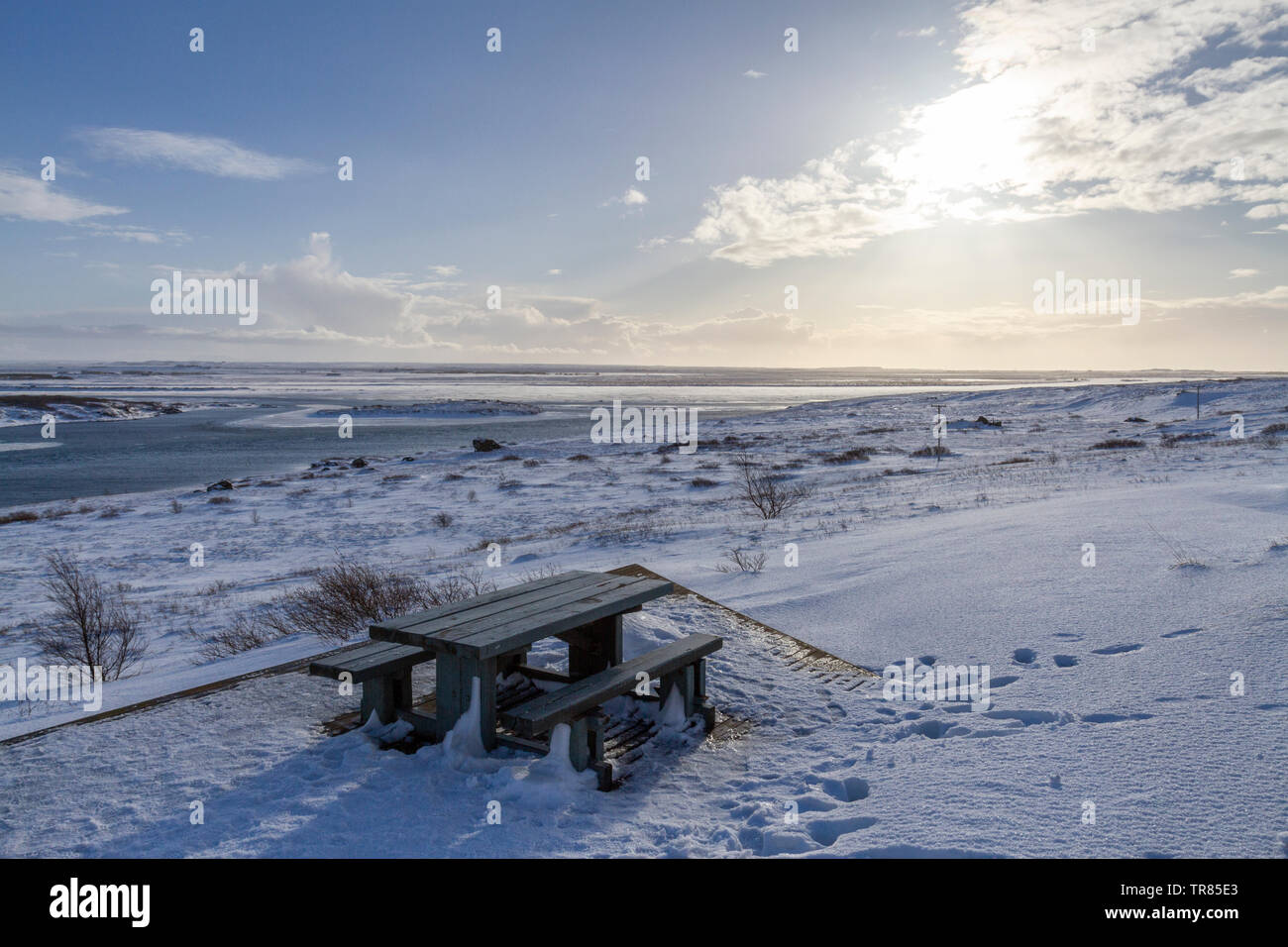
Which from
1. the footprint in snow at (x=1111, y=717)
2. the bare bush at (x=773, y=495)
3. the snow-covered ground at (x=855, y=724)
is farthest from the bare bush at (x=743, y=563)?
the footprint in snow at (x=1111, y=717)

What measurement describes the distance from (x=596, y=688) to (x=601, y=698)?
67mm

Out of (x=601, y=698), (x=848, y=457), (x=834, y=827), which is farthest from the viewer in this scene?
(x=848, y=457)

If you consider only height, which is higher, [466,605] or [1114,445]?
[1114,445]

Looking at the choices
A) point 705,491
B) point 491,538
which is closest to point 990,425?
point 705,491

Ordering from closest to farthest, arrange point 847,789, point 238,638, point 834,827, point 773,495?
point 834,827, point 847,789, point 238,638, point 773,495

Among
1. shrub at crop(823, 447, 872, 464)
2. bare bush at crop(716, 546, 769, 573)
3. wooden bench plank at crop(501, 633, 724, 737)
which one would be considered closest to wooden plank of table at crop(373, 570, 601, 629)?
wooden bench plank at crop(501, 633, 724, 737)

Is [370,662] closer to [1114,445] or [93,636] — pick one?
[93,636]

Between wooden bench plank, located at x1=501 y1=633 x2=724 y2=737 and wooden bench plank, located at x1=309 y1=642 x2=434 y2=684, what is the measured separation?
2.13 feet

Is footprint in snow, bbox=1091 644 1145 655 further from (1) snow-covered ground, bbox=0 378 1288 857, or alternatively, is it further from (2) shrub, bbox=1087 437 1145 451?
(2) shrub, bbox=1087 437 1145 451

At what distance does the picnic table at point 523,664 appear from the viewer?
3.99 meters

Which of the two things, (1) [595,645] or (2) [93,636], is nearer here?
(1) [595,645]

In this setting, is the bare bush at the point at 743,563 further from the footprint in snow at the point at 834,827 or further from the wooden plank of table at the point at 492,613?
the footprint in snow at the point at 834,827

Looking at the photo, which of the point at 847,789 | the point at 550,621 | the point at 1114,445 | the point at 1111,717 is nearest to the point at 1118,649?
the point at 1111,717

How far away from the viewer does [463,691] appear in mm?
4273
